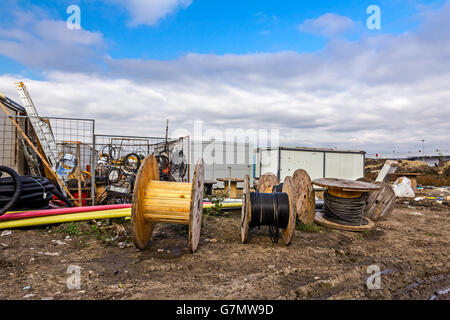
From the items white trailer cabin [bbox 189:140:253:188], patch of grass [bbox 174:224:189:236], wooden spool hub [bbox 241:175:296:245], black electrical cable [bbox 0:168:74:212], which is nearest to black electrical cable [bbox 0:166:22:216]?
black electrical cable [bbox 0:168:74:212]

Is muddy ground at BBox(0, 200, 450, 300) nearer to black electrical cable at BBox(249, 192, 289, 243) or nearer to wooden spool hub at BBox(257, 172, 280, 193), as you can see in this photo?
black electrical cable at BBox(249, 192, 289, 243)

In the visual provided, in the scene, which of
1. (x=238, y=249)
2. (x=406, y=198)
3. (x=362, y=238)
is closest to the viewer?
(x=238, y=249)

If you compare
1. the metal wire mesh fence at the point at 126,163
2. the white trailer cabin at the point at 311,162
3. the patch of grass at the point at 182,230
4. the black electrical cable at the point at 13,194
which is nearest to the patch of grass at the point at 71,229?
the black electrical cable at the point at 13,194

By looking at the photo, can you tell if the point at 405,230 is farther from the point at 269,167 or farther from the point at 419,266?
the point at 269,167

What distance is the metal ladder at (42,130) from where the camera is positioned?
24.7ft

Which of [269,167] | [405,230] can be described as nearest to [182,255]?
[405,230]

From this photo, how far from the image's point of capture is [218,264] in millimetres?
3467

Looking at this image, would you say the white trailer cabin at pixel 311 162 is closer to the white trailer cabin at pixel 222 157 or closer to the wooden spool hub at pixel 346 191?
the white trailer cabin at pixel 222 157

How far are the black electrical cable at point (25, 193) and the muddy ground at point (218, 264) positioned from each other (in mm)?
600

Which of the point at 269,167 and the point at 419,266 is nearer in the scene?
the point at 419,266

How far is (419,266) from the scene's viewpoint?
3674mm

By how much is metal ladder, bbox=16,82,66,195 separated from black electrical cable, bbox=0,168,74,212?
6.72 feet

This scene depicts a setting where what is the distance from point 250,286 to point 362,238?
136 inches
